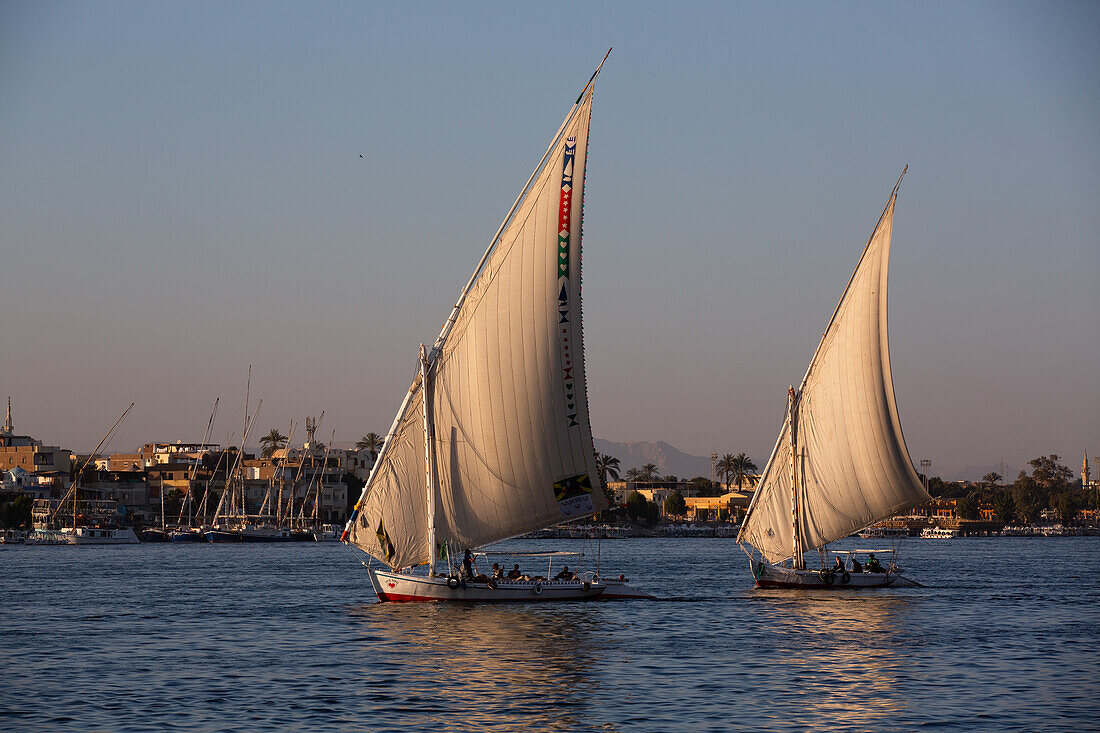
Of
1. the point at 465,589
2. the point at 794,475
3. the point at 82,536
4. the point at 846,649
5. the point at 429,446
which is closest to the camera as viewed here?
the point at 846,649


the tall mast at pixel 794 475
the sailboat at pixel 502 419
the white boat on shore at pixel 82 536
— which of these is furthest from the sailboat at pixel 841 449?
the white boat on shore at pixel 82 536

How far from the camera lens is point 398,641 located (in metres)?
46.6

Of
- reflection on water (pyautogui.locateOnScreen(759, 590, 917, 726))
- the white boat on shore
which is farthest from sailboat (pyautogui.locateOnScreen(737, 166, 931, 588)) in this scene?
the white boat on shore

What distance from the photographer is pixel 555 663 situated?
1612 inches

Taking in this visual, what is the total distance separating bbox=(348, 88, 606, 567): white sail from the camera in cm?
4994

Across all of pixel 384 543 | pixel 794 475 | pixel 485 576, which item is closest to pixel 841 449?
pixel 794 475

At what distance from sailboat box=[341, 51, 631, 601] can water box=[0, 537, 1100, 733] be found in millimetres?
3436

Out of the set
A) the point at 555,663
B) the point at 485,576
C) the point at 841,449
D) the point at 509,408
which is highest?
the point at 509,408

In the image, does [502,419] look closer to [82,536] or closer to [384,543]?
[384,543]

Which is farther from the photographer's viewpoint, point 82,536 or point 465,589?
point 82,536

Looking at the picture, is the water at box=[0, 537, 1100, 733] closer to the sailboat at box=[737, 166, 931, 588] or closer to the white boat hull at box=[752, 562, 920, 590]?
the white boat hull at box=[752, 562, 920, 590]

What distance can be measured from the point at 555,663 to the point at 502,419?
42.2 ft

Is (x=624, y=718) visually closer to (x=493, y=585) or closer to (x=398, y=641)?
(x=398, y=641)

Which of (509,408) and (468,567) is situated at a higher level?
(509,408)
